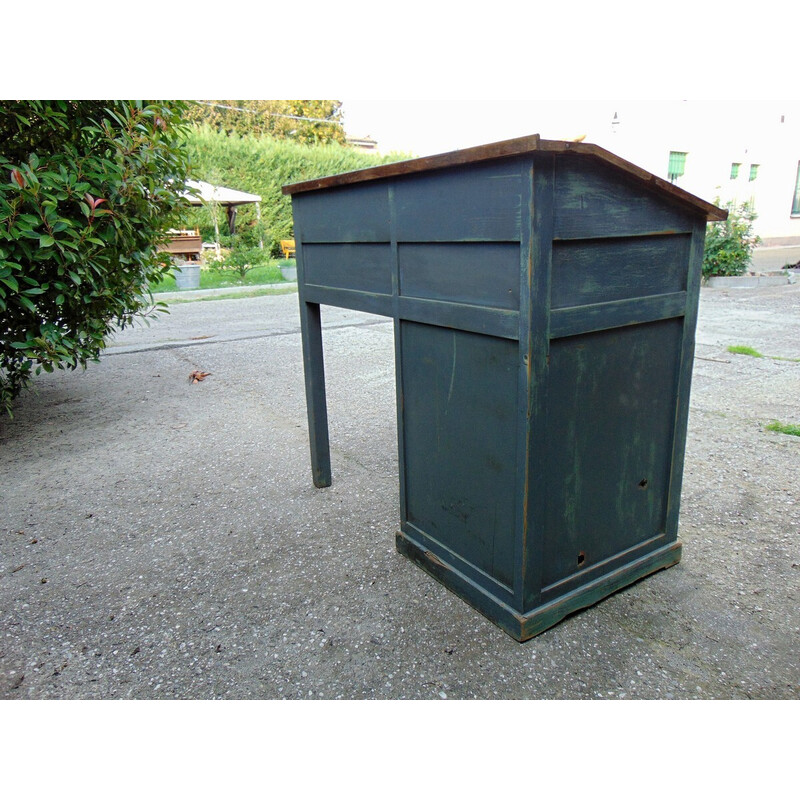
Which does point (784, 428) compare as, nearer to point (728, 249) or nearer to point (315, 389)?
point (315, 389)

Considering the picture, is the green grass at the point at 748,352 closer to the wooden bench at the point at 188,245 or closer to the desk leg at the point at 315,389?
the desk leg at the point at 315,389

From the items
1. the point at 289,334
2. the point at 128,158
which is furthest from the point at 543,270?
the point at 289,334

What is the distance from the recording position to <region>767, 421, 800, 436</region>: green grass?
3.72 m

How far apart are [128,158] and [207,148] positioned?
15446 mm

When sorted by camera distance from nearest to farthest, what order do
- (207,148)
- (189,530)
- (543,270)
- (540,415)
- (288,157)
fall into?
1. (543,270)
2. (540,415)
3. (189,530)
4. (207,148)
5. (288,157)

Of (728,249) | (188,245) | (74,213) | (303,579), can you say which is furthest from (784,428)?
(188,245)

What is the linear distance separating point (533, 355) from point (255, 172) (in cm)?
1869

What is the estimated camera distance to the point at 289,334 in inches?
298

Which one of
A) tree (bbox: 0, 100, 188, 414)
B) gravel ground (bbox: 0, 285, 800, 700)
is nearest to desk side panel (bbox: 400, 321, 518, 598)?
gravel ground (bbox: 0, 285, 800, 700)

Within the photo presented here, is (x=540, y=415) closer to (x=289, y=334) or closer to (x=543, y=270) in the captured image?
(x=543, y=270)

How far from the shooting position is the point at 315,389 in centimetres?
306

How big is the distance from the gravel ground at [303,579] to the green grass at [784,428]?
10cm

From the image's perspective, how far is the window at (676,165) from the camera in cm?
1852

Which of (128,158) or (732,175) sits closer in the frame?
(128,158)
